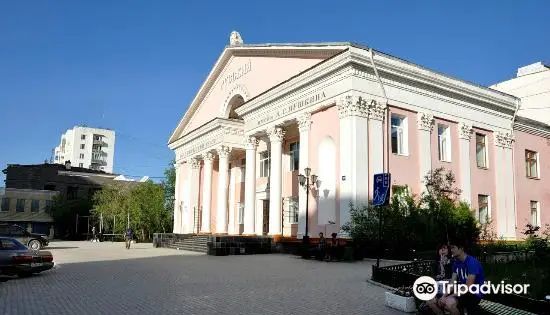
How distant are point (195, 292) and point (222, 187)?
73.5 ft

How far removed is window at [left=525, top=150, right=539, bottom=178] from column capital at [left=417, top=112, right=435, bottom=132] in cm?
1081

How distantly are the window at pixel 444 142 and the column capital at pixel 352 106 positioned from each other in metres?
6.25

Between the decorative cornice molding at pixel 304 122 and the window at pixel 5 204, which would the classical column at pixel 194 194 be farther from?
the window at pixel 5 204

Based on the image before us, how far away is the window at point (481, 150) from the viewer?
29.3 meters

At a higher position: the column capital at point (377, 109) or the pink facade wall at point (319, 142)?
the column capital at point (377, 109)

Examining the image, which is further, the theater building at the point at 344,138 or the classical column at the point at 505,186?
the classical column at the point at 505,186

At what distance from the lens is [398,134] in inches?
996

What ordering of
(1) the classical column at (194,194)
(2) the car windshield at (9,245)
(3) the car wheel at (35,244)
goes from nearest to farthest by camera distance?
(2) the car windshield at (9,245) < (3) the car wheel at (35,244) < (1) the classical column at (194,194)

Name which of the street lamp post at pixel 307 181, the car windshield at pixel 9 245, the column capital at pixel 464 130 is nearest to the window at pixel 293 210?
the street lamp post at pixel 307 181

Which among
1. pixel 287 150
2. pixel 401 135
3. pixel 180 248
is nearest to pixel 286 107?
pixel 287 150

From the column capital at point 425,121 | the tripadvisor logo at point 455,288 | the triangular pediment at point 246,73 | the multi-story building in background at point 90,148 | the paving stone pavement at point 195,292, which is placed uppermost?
the multi-story building in background at point 90,148

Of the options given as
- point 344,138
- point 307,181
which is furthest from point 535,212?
point 307,181

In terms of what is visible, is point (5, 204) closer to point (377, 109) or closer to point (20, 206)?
Answer: point (20, 206)

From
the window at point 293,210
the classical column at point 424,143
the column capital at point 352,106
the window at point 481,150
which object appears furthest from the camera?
the window at point 481,150
